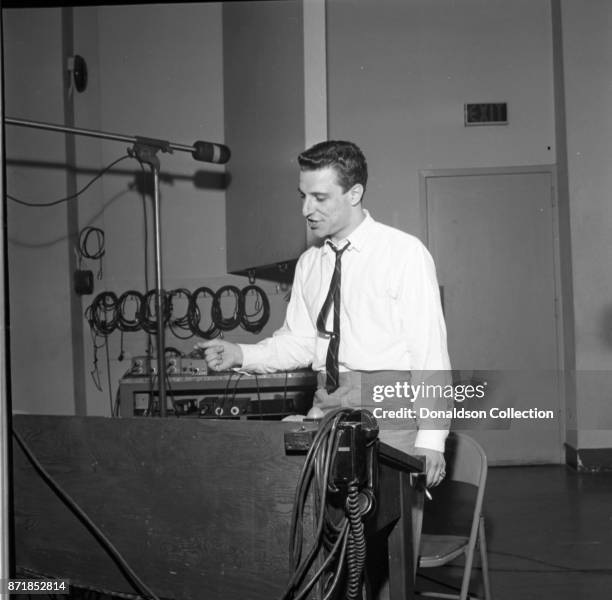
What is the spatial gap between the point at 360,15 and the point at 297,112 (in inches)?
76.6

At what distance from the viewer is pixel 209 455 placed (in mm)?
1154

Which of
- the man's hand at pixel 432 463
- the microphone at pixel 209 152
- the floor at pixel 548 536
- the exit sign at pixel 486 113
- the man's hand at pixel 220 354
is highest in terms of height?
the exit sign at pixel 486 113

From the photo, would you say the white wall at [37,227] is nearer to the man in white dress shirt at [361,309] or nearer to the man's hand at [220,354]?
the man in white dress shirt at [361,309]

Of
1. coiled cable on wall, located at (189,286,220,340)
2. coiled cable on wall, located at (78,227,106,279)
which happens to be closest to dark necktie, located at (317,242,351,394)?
coiled cable on wall, located at (189,286,220,340)

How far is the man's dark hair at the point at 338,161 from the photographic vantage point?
1.94 metres

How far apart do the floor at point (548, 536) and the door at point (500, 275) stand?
0.54 meters

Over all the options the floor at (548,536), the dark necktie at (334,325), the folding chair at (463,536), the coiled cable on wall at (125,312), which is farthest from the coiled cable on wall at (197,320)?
the dark necktie at (334,325)

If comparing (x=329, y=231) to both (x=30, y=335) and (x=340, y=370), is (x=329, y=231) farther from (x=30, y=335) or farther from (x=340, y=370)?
(x=30, y=335)

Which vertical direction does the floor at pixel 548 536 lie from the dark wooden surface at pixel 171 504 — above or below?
below

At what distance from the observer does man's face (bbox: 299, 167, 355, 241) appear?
6.39ft

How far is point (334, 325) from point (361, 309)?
0.08m

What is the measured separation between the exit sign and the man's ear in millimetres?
2904

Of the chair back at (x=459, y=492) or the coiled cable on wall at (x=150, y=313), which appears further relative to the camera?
the coiled cable on wall at (x=150, y=313)

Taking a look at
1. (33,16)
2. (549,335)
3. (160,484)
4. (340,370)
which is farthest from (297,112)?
(549,335)
